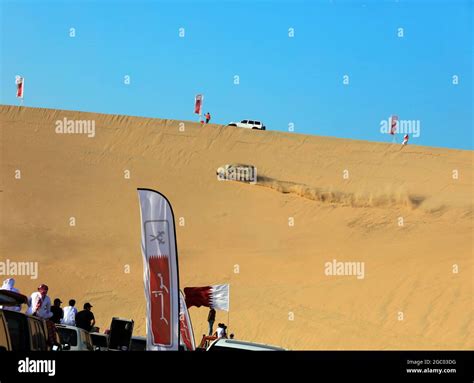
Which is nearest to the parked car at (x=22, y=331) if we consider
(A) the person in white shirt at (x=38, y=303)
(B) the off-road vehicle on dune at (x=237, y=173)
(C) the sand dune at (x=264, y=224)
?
(A) the person in white shirt at (x=38, y=303)

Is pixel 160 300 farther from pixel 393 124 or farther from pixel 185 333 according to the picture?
pixel 393 124

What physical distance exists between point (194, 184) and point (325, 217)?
655cm

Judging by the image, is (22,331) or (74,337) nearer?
(22,331)

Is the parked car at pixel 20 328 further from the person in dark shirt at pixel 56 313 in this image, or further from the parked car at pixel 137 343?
the parked car at pixel 137 343

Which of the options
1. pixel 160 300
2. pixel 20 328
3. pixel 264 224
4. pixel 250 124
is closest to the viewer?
pixel 20 328

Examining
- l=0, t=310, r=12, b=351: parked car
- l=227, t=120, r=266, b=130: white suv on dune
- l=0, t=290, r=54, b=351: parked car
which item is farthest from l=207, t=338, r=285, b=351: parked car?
l=227, t=120, r=266, b=130: white suv on dune

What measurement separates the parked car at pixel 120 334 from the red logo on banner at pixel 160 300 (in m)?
4.32

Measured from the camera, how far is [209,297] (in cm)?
1564

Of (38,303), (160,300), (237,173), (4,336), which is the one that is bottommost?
(4,336)

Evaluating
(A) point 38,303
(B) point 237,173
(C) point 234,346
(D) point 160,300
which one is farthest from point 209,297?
(B) point 237,173

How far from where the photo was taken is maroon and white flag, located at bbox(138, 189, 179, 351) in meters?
10.4

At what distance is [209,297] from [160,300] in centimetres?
524

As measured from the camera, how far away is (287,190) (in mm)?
41406

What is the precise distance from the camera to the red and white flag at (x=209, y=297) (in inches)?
612
